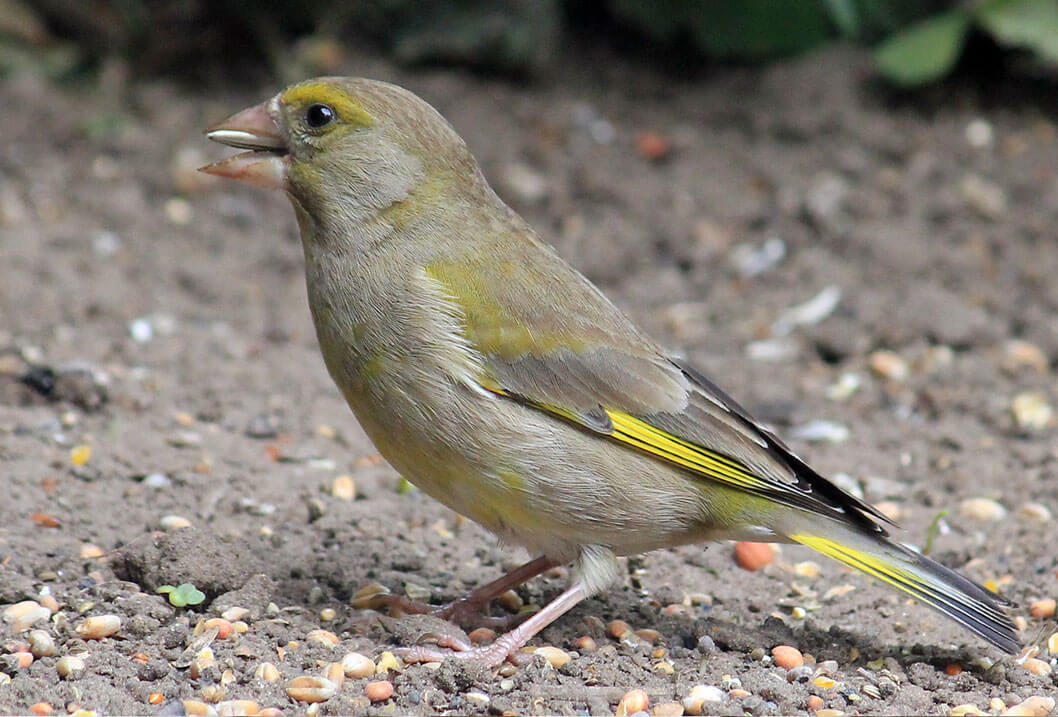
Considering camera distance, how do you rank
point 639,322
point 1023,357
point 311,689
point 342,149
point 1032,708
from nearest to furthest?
point 311,689 → point 1032,708 → point 342,149 → point 1023,357 → point 639,322

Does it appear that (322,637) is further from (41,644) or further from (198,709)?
(41,644)

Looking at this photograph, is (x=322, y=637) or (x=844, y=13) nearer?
(x=322, y=637)

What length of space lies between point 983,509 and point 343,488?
2.36 m

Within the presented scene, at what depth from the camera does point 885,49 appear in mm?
8102

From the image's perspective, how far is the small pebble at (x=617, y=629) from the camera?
4.26 metres

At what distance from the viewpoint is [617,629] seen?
4277 mm

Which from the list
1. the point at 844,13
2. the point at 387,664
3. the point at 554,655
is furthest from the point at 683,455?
the point at 844,13

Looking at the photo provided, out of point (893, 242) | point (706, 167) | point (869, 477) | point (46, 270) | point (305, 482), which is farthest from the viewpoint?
point (706, 167)

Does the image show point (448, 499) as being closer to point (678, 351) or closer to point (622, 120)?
point (678, 351)

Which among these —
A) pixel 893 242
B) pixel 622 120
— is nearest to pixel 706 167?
pixel 622 120

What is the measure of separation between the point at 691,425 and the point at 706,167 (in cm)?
399

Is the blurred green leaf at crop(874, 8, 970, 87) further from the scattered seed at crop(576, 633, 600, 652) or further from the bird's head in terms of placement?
the scattered seed at crop(576, 633, 600, 652)

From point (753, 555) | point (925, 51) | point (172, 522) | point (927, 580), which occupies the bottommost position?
point (753, 555)

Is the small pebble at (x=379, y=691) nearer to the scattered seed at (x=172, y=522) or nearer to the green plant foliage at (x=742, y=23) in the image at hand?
the scattered seed at (x=172, y=522)
